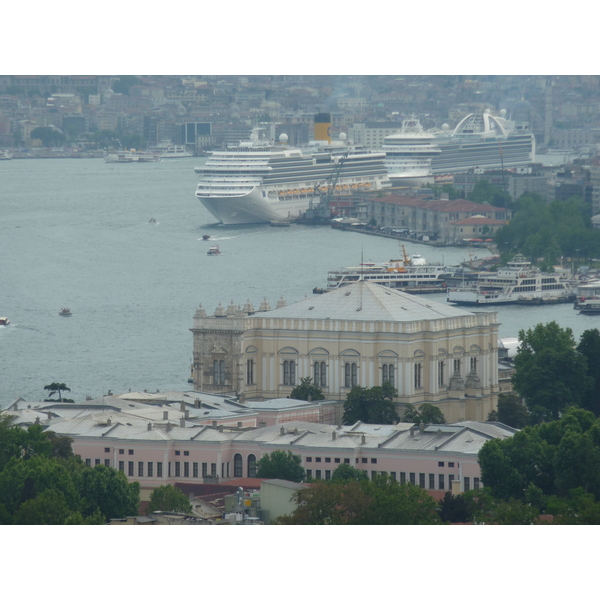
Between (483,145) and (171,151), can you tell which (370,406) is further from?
(171,151)

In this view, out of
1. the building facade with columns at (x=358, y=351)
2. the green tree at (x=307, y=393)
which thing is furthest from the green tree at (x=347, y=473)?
the building facade with columns at (x=358, y=351)

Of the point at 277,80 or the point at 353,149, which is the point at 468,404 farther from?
the point at 277,80

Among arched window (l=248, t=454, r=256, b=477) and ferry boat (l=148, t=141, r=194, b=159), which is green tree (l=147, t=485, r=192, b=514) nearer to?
arched window (l=248, t=454, r=256, b=477)

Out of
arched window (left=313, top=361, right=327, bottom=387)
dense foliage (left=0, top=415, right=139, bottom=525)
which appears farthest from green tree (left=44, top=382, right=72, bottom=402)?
dense foliage (left=0, top=415, right=139, bottom=525)

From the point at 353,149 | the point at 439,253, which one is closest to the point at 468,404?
the point at 439,253

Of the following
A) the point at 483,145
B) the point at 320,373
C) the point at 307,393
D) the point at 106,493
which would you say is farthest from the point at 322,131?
the point at 106,493

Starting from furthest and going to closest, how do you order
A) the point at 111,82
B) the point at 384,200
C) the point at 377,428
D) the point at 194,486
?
1. the point at 111,82
2. the point at 384,200
3. the point at 377,428
4. the point at 194,486
